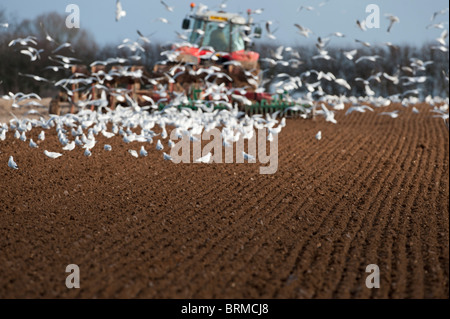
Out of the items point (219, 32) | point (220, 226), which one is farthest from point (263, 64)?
point (220, 226)

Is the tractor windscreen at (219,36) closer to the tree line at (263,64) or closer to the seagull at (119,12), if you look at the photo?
the tree line at (263,64)

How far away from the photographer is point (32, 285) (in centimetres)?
408

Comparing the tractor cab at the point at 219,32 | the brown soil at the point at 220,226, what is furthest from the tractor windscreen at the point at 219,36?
the brown soil at the point at 220,226

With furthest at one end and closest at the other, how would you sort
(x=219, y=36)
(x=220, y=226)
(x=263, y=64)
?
(x=263, y=64) → (x=219, y=36) → (x=220, y=226)

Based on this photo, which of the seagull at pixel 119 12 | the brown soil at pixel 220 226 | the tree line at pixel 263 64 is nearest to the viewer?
the brown soil at pixel 220 226

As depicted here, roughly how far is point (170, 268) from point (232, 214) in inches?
73.3

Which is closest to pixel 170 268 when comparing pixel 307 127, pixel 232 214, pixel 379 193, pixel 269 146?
pixel 232 214

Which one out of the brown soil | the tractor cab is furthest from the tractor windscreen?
the brown soil

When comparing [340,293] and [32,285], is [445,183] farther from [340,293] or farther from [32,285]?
[32,285]

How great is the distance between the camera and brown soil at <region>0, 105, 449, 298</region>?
4.23 m

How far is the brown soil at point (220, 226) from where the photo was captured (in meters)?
4.23

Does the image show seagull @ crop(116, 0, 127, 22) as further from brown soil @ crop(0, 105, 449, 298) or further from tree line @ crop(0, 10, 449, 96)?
tree line @ crop(0, 10, 449, 96)

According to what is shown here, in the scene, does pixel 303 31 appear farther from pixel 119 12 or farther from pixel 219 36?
pixel 219 36

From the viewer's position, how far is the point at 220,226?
18.9 ft
